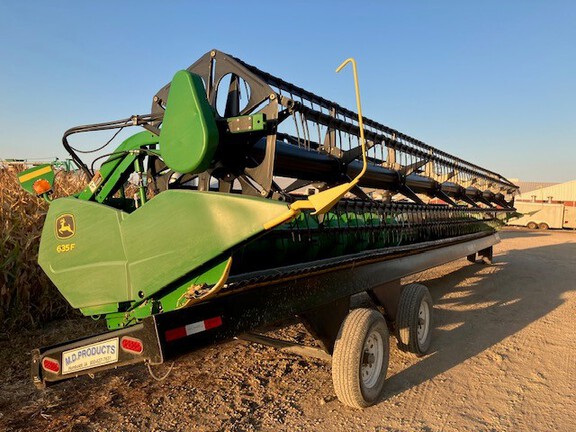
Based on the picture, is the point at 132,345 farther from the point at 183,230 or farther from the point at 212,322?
the point at 183,230

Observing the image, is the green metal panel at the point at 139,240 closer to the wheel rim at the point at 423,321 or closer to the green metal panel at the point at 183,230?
the green metal panel at the point at 183,230

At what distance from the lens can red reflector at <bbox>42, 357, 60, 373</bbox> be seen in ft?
8.59

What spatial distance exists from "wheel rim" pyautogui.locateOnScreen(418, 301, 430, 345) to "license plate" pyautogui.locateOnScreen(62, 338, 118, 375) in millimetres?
3106

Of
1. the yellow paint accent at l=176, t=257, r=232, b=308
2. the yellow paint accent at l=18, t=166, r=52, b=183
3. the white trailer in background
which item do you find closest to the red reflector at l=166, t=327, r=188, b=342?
the yellow paint accent at l=176, t=257, r=232, b=308

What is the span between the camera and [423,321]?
4.43 m

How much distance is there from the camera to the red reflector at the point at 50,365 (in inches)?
103

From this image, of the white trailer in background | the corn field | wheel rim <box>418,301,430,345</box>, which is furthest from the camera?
the white trailer in background

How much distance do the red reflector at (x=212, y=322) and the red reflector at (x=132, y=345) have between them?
0.36m


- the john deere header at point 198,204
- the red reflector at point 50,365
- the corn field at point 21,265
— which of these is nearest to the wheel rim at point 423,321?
the john deere header at point 198,204

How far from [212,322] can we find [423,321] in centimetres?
280

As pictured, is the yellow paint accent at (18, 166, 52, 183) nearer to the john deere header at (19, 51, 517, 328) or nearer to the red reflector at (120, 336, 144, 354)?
the john deere header at (19, 51, 517, 328)

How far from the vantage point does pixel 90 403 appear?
10.8 feet

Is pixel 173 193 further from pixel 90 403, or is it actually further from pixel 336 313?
pixel 90 403

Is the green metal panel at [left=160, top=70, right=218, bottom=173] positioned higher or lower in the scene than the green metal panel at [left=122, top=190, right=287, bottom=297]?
higher
